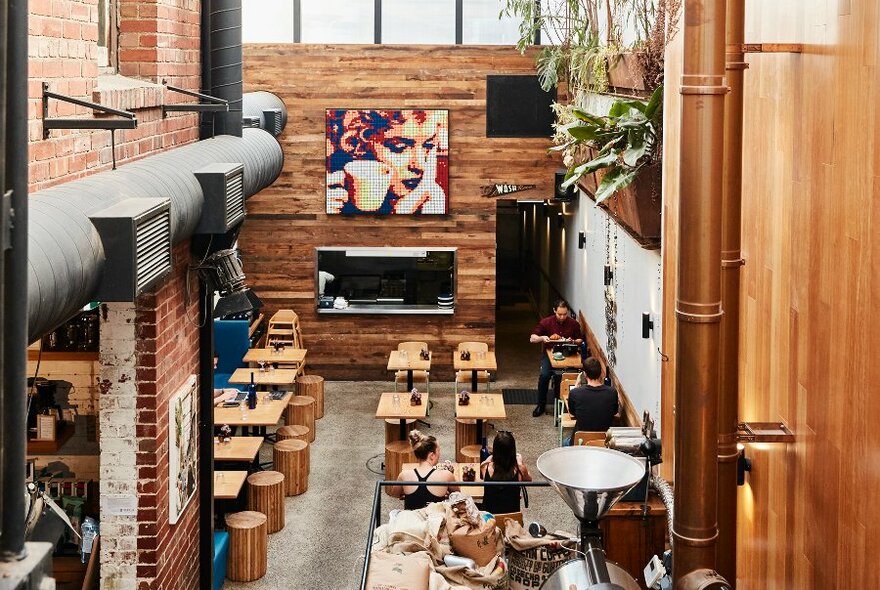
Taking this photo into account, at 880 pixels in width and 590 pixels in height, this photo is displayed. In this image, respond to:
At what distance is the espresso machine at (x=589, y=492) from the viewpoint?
3.47m

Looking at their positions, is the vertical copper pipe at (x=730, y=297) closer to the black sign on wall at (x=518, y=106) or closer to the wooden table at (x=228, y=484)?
the wooden table at (x=228, y=484)

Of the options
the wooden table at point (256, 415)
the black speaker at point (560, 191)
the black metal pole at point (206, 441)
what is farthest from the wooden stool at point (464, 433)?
the black speaker at point (560, 191)

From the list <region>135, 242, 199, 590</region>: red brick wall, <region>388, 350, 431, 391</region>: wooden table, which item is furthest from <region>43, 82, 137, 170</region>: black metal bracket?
<region>388, 350, 431, 391</region>: wooden table

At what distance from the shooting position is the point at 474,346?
1372 cm

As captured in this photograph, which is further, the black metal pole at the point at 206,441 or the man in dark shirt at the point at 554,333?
the man in dark shirt at the point at 554,333

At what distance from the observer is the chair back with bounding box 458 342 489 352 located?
13.6 metres

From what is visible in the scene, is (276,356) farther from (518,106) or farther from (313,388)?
(518,106)

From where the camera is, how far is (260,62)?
14.2 m

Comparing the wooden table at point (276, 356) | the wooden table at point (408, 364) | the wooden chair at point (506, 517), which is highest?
the wooden table at point (276, 356)

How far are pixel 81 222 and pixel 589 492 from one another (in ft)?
6.03

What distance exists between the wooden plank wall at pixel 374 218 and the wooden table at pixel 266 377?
285 centimetres

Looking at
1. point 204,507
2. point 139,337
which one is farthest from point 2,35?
point 204,507

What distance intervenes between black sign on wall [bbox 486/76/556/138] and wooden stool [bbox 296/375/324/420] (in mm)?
4204

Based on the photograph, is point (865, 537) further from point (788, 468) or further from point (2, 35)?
point (2, 35)
